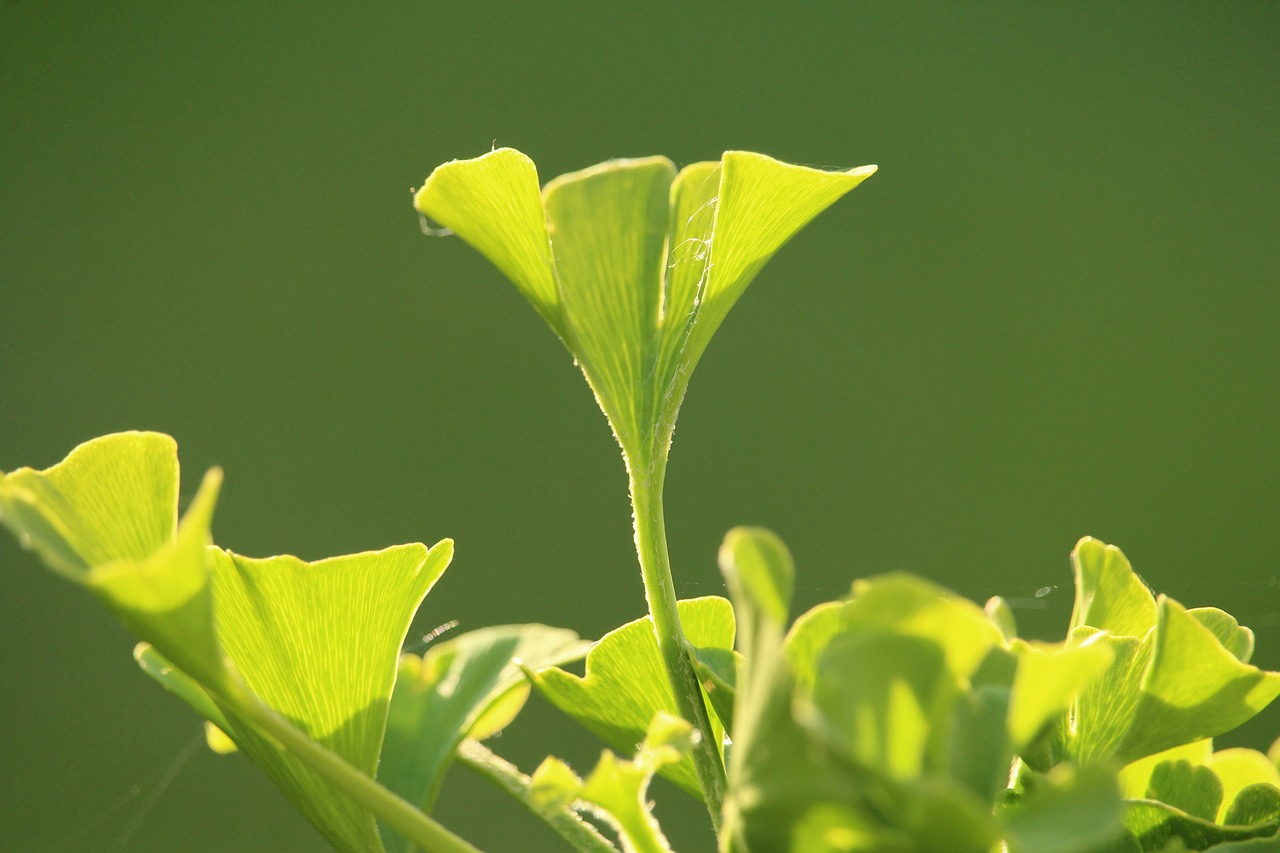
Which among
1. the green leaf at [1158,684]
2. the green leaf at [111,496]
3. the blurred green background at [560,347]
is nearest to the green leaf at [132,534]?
the green leaf at [111,496]

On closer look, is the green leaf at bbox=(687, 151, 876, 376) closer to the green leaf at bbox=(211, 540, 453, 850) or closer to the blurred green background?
the green leaf at bbox=(211, 540, 453, 850)

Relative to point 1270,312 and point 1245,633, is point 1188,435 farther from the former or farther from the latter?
point 1245,633

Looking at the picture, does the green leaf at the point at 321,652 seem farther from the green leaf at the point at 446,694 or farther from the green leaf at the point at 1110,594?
the green leaf at the point at 1110,594

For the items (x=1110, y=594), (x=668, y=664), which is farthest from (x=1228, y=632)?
(x=668, y=664)

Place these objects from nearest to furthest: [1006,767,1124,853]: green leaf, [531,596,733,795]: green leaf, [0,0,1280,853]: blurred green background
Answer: [1006,767,1124,853]: green leaf, [531,596,733,795]: green leaf, [0,0,1280,853]: blurred green background

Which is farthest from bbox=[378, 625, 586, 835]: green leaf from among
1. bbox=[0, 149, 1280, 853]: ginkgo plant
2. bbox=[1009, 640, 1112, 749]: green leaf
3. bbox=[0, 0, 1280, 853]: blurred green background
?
bbox=[0, 0, 1280, 853]: blurred green background

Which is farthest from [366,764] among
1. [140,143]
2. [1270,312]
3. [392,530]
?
[1270,312]

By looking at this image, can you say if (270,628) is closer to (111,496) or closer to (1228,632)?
(111,496)
